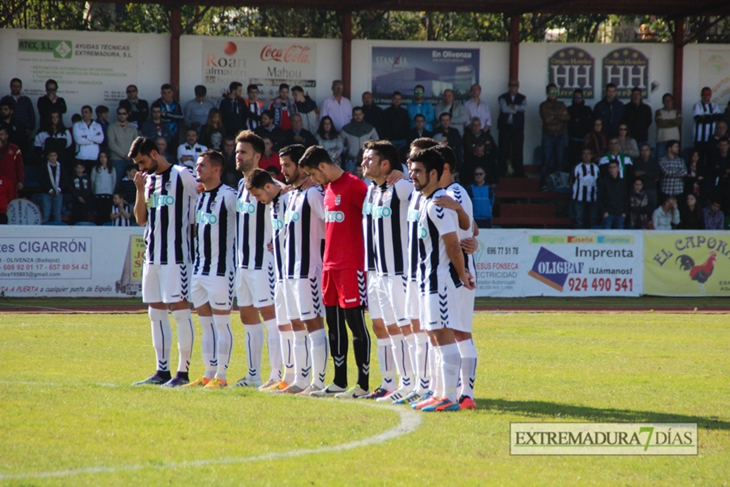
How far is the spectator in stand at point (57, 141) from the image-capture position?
21.6 m

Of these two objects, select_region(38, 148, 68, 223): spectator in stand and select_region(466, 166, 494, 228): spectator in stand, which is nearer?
select_region(38, 148, 68, 223): spectator in stand

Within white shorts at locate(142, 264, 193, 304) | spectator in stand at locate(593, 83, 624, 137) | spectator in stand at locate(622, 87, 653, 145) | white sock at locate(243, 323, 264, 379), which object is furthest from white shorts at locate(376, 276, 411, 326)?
spectator in stand at locate(622, 87, 653, 145)

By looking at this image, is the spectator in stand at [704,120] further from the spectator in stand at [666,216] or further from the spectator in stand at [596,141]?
the spectator in stand at [596,141]

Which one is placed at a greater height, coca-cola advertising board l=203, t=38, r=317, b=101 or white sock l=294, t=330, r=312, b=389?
coca-cola advertising board l=203, t=38, r=317, b=101

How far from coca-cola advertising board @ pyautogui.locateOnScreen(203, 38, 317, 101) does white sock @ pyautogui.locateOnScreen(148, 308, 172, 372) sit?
1732cm

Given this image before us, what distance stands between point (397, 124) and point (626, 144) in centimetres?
659

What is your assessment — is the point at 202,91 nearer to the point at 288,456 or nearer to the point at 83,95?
the point at 83,95

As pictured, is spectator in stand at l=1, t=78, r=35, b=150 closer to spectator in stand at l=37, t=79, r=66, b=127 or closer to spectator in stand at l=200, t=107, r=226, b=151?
spectator in stand at l=37, t=79, r=66, b=127

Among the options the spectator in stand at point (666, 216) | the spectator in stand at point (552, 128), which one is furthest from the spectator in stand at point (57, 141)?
the spectator in stand at point (666, 216)

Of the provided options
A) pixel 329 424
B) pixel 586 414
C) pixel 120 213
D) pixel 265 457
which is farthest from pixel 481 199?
pixel 265 457

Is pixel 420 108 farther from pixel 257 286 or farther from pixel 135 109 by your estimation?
pixel 257 286

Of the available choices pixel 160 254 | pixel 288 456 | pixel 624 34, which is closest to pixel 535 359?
pixel 160 254

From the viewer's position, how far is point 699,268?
70.9ft

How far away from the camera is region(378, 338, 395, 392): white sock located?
8555 mm
